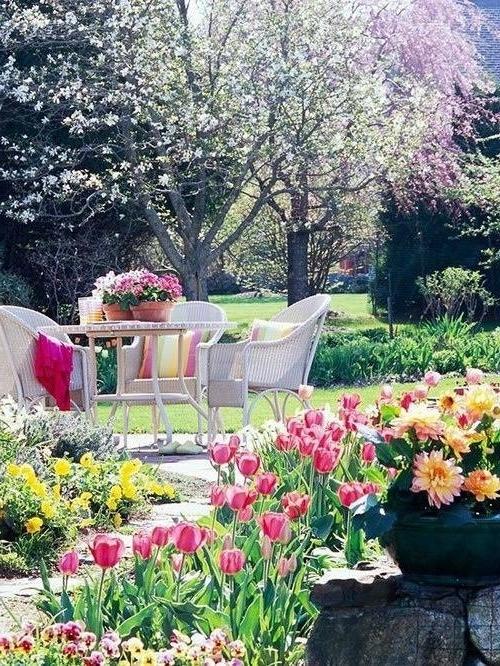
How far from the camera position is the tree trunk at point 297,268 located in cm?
1803

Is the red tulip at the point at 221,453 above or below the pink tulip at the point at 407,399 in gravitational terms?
below

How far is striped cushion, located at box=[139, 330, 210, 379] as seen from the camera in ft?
27.9

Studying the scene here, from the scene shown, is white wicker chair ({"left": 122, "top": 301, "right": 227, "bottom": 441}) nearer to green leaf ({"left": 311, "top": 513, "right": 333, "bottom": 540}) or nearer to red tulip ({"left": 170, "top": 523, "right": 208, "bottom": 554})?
green leaf ({"left": 311, "top": 513, "right": 333, "bottom": 540})

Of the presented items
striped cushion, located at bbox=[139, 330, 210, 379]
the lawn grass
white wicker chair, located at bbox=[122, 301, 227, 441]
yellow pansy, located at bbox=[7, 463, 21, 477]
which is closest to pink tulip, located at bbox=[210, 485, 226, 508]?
yellow pansy, located at bbox=[7, 463, 21, 477]

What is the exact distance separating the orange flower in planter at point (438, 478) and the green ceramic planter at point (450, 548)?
0.06m

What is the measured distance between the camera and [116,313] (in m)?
8.20

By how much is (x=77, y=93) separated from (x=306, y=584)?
11.1 meters

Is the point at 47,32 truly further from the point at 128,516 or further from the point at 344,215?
the point at 128,516

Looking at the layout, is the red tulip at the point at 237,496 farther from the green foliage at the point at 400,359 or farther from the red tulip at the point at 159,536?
the green foliage at the point at 400,359

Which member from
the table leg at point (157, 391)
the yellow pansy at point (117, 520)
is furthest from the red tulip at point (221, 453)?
the table leg at point (157, 391)

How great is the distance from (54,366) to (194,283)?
8104 mm

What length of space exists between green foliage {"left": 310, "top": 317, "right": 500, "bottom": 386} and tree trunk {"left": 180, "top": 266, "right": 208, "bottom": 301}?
2.17m

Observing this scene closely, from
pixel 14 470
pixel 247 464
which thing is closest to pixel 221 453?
pixel 247 464

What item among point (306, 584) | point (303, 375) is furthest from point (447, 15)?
point (306, 584)
